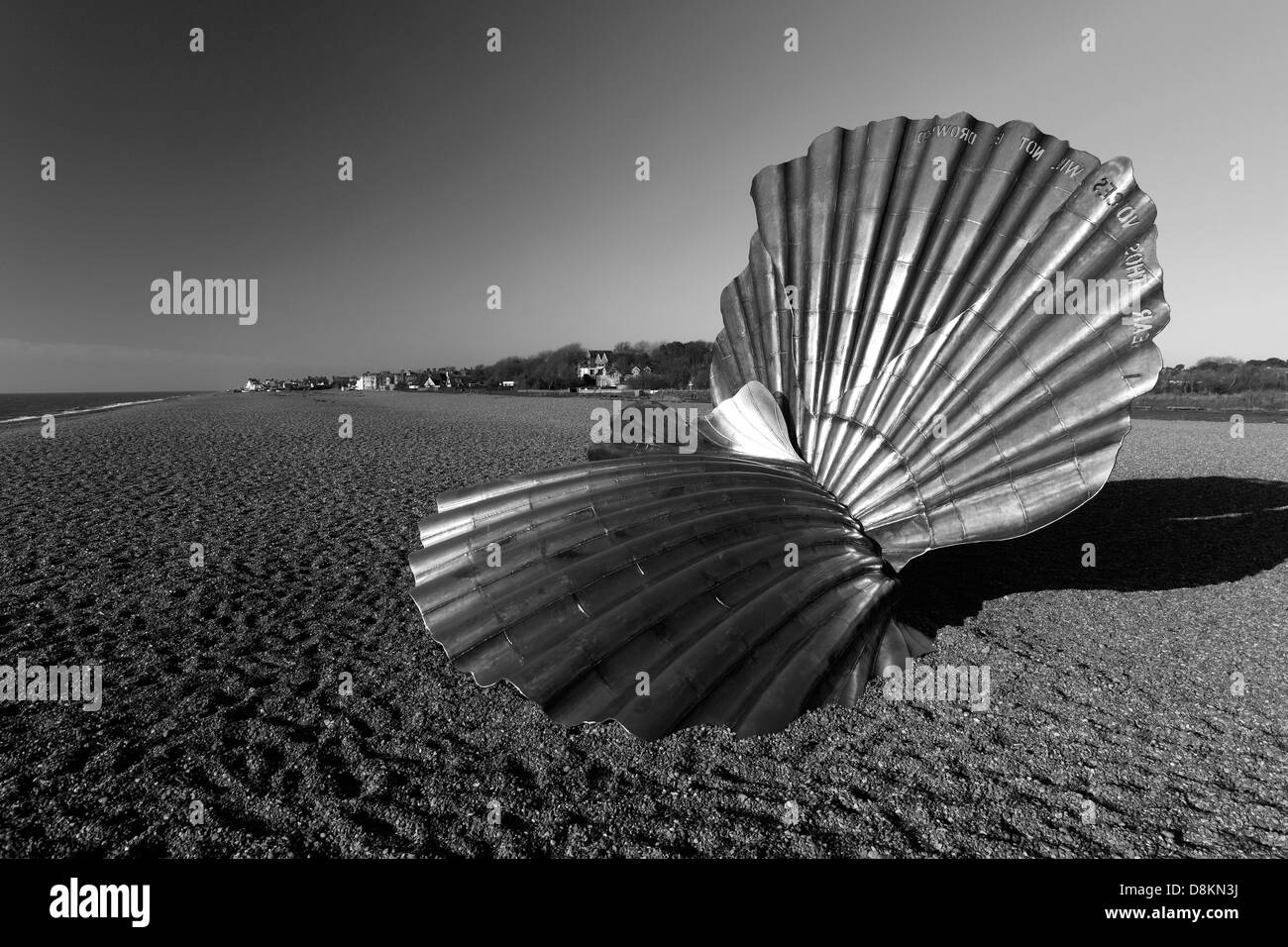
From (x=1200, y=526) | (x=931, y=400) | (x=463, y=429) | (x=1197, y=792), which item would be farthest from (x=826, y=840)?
(x=463, y=429)

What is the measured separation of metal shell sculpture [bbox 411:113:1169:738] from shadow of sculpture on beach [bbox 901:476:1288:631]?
1.43 m

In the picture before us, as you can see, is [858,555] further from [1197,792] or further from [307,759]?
[307,759]

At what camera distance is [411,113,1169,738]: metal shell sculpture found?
3.71m

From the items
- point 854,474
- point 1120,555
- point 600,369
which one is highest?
point 600,369

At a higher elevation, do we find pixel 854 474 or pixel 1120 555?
pixel 854 474

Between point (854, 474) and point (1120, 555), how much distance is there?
15.7 feet

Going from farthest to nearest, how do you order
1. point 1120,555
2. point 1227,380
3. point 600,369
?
point 600,369 → point 1227,380 → point 1120,555

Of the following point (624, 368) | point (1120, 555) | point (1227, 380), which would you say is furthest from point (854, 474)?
point (624, 368)

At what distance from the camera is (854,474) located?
197 inches

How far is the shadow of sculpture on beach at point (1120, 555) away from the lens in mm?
5984

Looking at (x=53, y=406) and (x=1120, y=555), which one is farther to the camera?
(x=53, y=406)

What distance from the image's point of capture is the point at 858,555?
4395 millimetres

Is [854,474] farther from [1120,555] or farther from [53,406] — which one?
[53,406]

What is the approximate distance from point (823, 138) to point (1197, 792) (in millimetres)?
5881
